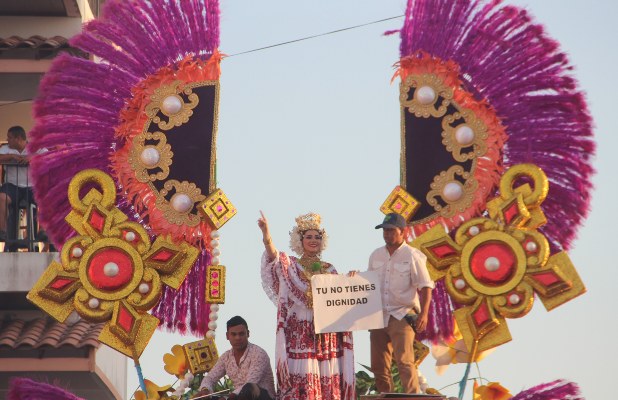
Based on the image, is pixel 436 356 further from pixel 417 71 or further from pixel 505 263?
pixel 417 71

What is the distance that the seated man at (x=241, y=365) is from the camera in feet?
47.4

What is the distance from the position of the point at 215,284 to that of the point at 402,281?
1.70 m

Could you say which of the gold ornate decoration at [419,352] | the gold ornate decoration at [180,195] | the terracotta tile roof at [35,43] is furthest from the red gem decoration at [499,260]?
the terracotta tile roof at [35,43]

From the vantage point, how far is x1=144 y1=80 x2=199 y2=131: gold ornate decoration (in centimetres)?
1536

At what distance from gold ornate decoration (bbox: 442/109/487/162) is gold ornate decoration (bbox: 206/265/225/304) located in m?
2.34

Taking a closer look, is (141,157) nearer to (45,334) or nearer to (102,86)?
(102,86)

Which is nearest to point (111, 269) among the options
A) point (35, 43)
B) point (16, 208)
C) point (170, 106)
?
point (170, 106)

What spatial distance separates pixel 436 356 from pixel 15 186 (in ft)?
20.7

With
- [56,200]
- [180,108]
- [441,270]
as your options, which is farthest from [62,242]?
[441,270]

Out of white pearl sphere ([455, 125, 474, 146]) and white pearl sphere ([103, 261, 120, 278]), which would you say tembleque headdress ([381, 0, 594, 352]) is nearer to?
white pearl sphere ([455, 125, 474, 146])

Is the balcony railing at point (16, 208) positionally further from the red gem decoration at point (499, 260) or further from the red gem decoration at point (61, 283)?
the red gem decoration at point (499, 260)

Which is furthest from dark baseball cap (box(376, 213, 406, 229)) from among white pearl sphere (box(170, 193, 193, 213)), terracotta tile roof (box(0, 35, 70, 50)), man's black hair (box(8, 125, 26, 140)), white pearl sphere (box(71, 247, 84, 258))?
terracotta tile roof (box(0, 35, 70, 50))

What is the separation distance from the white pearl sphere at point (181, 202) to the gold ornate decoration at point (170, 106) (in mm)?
649

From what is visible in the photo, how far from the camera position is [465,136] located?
15117 millimetres
